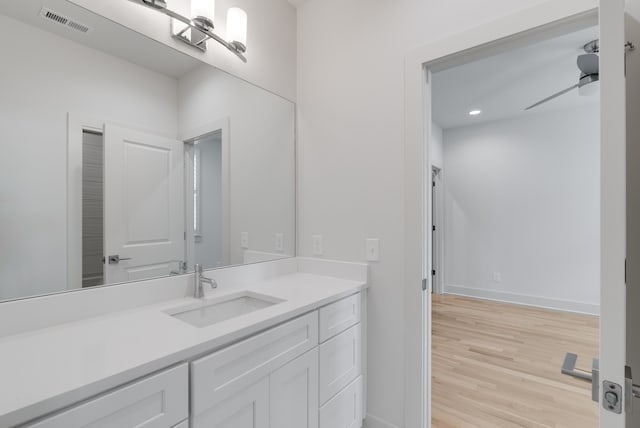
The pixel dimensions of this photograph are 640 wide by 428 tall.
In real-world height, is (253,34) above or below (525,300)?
above

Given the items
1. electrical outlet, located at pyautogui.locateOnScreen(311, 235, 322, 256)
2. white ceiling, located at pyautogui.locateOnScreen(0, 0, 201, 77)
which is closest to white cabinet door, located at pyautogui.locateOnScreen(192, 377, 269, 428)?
electrical outlet, located at pyautogui.locateOnScreen(311, 235, 322, 256)

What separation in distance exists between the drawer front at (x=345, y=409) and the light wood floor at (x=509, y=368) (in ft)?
1.86

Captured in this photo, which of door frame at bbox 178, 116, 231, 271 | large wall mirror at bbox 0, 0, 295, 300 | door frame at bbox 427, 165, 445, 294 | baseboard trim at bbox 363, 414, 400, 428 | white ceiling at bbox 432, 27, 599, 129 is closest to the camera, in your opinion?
large wall mirror at bbox 0, 0, 295, 300

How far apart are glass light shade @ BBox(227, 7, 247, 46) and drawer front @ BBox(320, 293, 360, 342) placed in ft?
4.88

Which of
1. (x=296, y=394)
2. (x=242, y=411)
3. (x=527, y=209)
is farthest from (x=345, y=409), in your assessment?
(x=527, y=209)

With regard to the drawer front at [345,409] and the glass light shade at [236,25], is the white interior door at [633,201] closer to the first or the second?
the drawer front at [345,409]

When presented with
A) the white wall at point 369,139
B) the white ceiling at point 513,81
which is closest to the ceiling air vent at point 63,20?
the white wall at point 369,139

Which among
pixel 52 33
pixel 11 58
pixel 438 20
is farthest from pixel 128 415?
pixel 438 20

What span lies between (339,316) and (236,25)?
163cm

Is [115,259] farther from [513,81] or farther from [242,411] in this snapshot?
[513,81]

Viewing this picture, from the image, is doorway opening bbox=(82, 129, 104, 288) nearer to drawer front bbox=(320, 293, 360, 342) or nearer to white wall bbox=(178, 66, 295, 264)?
white wall bbox=(178, 66, 295, 264)

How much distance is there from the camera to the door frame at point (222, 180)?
1.49 m

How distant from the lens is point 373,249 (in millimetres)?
1681

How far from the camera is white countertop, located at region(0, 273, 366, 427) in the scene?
639 mm
